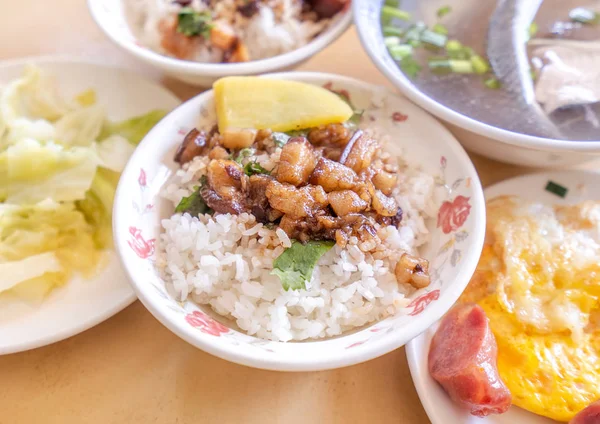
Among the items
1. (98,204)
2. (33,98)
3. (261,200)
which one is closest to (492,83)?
(261,200)

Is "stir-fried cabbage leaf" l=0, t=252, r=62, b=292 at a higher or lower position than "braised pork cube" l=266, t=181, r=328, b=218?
lower

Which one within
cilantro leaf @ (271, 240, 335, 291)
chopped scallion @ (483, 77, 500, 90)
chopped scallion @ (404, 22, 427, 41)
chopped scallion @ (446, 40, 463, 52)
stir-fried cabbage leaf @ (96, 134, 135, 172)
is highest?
chopped scallion @ (404, 22, 427, 41)

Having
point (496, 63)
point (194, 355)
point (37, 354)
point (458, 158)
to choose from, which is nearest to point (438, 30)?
point (496, 63)

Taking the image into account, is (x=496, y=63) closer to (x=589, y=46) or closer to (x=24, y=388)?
(x=589, y=46)

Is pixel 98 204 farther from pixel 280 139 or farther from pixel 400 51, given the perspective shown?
pixel 400 51

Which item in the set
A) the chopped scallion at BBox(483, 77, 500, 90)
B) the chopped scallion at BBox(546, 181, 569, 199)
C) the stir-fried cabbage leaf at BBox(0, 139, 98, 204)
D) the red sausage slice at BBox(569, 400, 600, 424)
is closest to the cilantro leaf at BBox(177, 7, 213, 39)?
the stir-fried cabbage leaf at BBox(0, 139, 98, 204)

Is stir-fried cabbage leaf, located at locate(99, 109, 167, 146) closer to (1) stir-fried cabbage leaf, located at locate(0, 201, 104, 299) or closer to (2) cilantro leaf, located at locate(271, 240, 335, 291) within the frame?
(1) stir-fried cabbage leaf, located at locate(0, 201, 104, 299)
